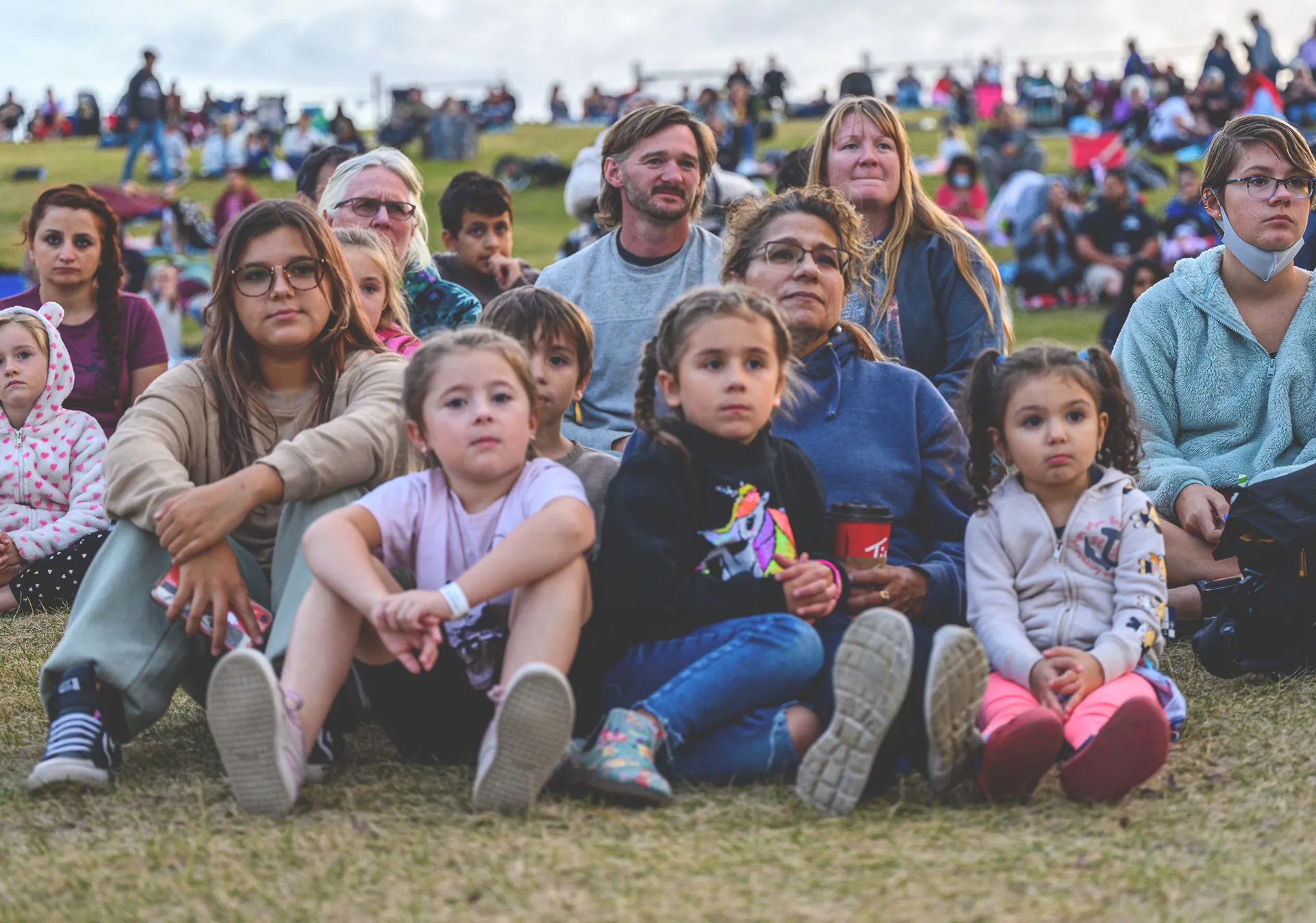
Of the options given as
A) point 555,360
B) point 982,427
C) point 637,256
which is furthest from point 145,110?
point 982,427

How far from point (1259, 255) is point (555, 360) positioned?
7.26ft

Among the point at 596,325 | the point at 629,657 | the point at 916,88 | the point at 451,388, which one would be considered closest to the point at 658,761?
the point at 629,657

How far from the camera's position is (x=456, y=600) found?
264 centimetres

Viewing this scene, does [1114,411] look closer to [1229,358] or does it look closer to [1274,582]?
[1274,582]

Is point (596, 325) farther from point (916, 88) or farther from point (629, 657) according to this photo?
point (916, 88)

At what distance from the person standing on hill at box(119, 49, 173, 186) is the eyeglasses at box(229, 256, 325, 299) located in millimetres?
21324

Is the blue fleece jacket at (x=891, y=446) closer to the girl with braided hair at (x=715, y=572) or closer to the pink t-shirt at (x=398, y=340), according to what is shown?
the girl with braided hair at (x=715, y=572)

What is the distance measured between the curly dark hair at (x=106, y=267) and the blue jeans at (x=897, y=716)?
338 cm

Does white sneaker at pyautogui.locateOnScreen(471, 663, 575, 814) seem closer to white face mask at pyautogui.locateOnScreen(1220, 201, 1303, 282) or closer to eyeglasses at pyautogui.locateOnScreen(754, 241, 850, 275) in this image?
eyeglasses at pyautogui.locateOnScreen(754, 241, 850, 275)

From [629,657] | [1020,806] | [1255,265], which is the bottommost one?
[1020,806]

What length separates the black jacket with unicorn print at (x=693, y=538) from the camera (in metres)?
2.85

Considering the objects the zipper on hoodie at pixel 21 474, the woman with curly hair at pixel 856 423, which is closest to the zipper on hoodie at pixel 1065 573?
the woman with curly hair at pixel 856 423

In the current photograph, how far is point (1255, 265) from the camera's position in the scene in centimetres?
411

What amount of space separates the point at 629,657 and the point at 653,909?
0.83m
